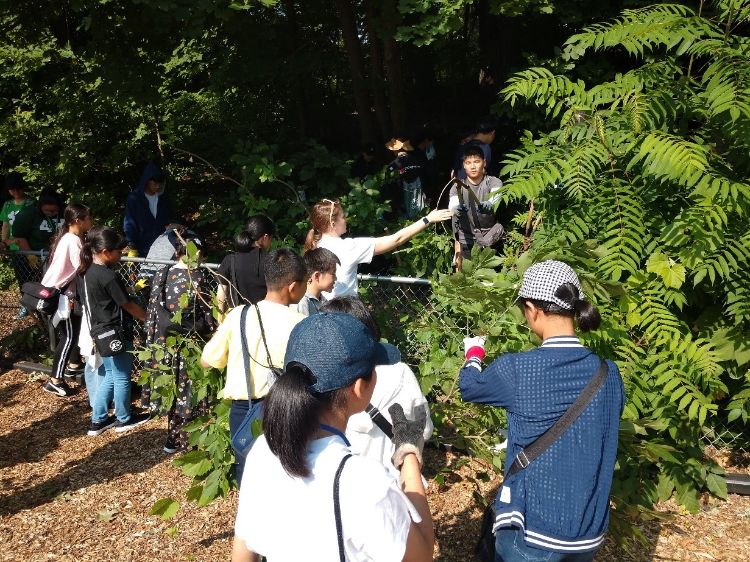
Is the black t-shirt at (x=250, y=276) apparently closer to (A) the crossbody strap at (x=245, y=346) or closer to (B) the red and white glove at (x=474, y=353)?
(A) the crossbody strap at (x=245, y=346)

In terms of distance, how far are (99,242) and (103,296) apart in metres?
0.46

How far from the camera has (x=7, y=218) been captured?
8445mm

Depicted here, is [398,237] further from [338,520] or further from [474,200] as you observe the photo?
[338,520]

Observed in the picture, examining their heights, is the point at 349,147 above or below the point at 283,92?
below

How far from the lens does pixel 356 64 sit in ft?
29.7

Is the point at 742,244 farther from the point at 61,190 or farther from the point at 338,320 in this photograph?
the point at 61,190

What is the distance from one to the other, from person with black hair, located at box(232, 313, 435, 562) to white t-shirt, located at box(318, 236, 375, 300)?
263 cm

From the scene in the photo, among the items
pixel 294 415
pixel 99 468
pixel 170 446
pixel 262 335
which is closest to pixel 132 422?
pixel 99 468

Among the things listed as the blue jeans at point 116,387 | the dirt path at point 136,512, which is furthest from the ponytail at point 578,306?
the blue jeans at point 116,387

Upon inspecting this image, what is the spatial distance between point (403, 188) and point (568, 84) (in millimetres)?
3573

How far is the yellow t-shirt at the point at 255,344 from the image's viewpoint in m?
3.62

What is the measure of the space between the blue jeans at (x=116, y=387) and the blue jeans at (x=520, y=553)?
4.13m

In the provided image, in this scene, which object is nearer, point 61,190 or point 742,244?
point 742,244

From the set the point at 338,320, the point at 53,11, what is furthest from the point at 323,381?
the point at 53,11
